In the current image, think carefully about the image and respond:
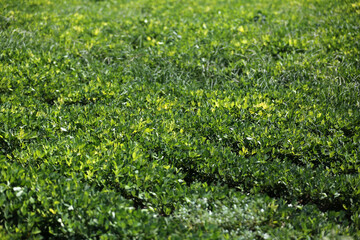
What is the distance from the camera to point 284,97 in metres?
4.73

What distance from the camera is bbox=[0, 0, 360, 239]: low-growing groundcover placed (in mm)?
2887

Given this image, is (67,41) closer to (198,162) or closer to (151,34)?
(151,34)

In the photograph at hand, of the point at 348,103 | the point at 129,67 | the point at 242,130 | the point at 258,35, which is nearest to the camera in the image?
the point at 242,130

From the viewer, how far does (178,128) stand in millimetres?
4113

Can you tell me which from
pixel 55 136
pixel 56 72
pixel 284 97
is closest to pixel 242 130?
pixel 284 97

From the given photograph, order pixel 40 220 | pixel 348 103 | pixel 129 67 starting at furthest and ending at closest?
pixel 129 67
pixel 348 103
pixel 40 220

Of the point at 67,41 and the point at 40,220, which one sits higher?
the point at 67,41

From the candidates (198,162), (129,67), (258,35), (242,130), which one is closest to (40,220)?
(198,162)

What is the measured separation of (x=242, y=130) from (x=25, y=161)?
2.49 m

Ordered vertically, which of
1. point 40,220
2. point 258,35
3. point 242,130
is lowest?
point 40,220

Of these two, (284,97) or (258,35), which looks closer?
(284,97)

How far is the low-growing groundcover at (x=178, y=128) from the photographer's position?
2.89 metres

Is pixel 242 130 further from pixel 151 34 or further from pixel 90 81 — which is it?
pixel 151 34

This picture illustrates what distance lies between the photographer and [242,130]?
4.04 meters
